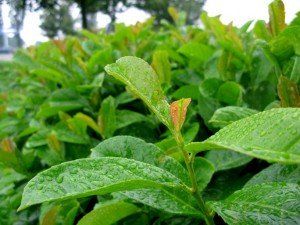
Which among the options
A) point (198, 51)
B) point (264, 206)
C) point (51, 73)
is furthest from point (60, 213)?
point (51, 73)

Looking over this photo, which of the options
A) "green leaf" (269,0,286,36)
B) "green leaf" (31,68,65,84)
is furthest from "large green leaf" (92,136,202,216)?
"green leaf" (31,68,65,84)

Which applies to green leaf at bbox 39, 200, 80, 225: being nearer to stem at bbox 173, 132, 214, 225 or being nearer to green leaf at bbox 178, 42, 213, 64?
stem at bbox 173, 132, 214, 225

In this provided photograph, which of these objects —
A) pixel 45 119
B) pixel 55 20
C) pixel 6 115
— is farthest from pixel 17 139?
pixel 55 20

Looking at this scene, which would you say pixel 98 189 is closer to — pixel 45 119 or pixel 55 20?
pixel 45 119

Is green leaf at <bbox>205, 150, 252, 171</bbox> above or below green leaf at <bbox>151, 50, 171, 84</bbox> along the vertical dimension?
below

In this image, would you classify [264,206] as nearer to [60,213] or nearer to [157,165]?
[157,165]

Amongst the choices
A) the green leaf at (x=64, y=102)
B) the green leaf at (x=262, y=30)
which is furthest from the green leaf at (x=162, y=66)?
the green leaf at (x=64, y=102)

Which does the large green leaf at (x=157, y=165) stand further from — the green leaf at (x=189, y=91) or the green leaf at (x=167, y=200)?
the green leaf at (x=189, y=91)
